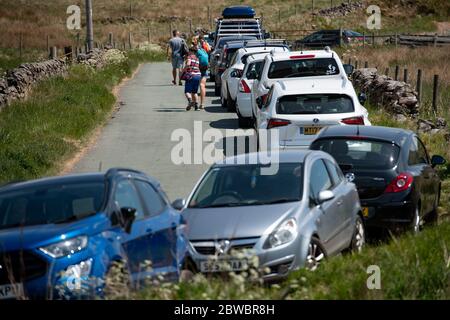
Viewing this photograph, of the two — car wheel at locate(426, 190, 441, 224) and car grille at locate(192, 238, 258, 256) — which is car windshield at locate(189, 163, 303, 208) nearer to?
car grille at locate(192, 238, 258, 256)

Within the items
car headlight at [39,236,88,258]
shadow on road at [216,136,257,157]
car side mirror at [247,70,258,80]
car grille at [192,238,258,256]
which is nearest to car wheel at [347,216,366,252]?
car grille at [192,238,258,256]

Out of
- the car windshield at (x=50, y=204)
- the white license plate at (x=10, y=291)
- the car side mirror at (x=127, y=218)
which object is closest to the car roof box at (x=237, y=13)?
the car windshield at (x=50, y=204)

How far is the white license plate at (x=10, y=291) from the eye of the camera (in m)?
8.86

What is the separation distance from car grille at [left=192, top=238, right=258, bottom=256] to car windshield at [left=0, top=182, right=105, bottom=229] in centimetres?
142

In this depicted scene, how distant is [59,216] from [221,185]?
307cm

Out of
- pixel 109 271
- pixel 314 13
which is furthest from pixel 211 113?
pixel 314 13

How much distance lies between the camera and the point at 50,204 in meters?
10.3

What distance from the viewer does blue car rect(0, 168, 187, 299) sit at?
9078 millimetres

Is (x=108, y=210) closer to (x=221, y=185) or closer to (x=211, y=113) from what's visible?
(x=221, y=185)

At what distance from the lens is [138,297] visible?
8.57 metres

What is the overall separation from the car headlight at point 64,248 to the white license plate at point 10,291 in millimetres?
410

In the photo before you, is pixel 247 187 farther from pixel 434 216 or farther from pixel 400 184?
pixel 434 216

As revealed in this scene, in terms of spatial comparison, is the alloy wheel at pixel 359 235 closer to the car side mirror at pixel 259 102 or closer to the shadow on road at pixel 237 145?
the car side mirror at pixel 259 102

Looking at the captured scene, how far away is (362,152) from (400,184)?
912 mm
